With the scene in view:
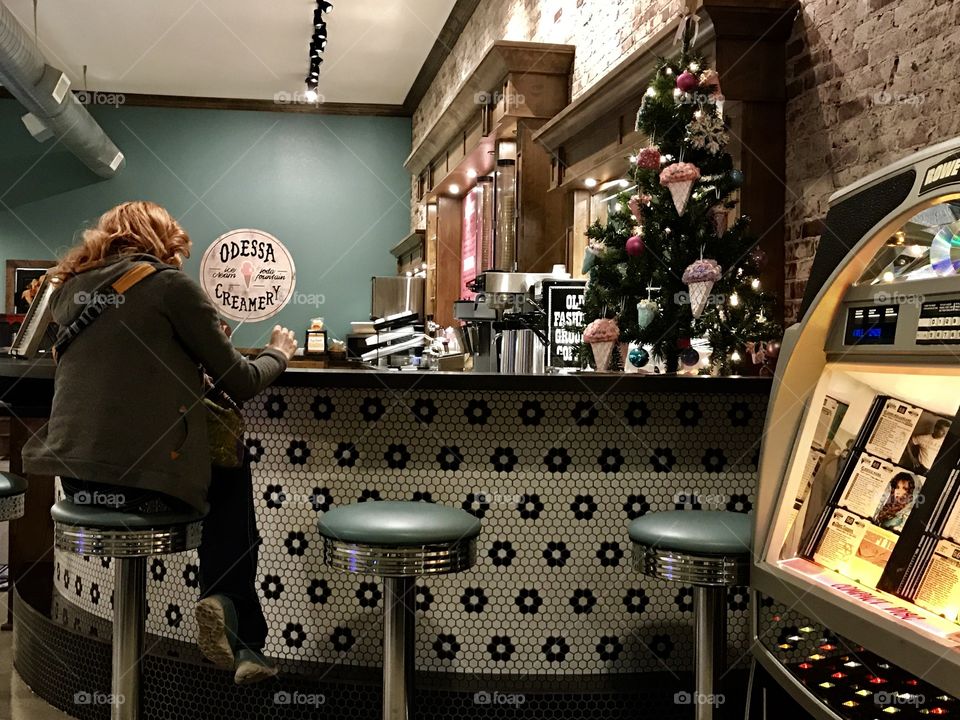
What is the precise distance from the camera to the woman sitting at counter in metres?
2.24

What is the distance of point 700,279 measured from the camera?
2.95 meters

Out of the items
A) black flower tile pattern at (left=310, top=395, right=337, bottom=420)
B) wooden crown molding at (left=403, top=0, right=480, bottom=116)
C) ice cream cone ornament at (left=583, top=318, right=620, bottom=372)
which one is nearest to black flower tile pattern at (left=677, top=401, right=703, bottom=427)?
ice cream cone ornament at (left=583, top=318, right=620, bottom=372)

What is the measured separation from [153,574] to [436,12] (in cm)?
662

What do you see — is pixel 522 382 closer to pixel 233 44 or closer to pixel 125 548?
pixel 125 548

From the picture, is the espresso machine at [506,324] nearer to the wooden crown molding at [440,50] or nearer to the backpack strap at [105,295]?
the backpack strap at [105,295]

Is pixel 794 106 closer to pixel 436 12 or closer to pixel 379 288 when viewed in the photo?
pixel 436 12

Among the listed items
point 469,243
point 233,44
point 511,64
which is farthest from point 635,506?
point 233,44

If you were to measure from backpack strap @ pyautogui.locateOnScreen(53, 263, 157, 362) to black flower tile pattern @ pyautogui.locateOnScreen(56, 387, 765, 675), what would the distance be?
68 centimetres

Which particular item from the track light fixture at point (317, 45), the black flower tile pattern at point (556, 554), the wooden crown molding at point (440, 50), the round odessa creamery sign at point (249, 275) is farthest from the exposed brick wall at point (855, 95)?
the round odessa creamery sign at point (249, 275)

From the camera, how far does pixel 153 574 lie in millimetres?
3014

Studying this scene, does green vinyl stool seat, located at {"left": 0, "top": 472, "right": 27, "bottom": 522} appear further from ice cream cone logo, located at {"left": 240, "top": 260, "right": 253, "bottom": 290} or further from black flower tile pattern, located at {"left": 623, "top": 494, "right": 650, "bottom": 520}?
ice cream cone logo, located at {"left": 240, "top": 260, "right": 253, "bottom": 290}

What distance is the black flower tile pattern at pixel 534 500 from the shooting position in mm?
2721

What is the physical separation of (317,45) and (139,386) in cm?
702

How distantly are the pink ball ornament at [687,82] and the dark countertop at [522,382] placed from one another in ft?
3.74
